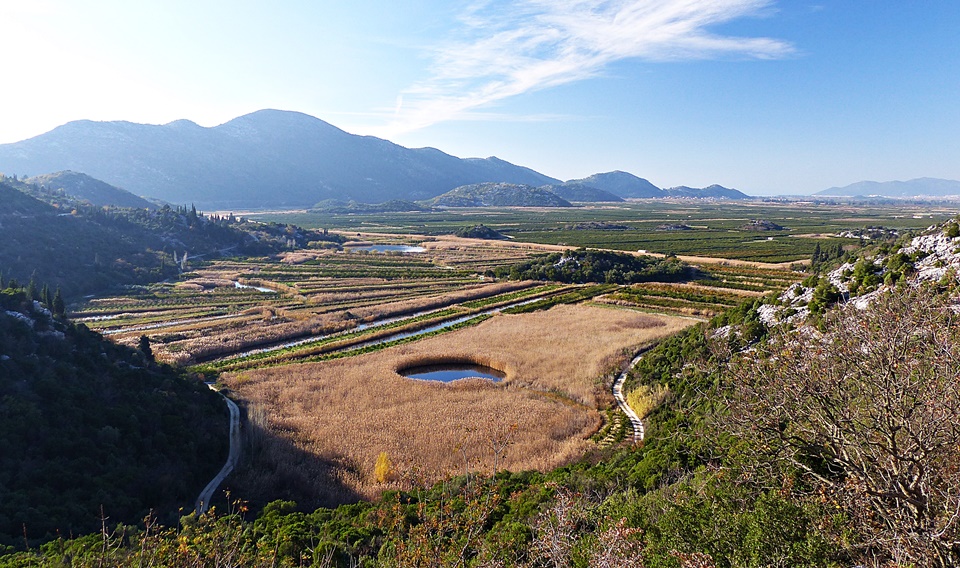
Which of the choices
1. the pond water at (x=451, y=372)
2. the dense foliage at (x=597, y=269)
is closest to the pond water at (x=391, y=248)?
the dense foliage at (x=597, y=269)

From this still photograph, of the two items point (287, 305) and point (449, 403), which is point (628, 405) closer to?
point (449, 403)

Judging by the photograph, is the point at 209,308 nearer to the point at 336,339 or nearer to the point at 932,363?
the point at 336,339

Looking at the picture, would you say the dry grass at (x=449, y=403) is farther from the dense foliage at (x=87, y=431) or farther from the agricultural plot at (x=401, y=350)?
the dense foliage at (x=87, y=431)

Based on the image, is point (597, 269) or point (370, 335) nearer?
point (370, 335)

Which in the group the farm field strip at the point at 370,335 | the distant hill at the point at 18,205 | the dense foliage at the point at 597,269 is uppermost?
the distant hill at the point at 18,205

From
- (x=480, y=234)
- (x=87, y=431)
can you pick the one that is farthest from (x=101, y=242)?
(x=480, y=234)

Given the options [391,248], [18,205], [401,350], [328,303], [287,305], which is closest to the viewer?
[401,350]

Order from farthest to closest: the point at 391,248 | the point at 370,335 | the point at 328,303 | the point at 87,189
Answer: the point at 87,189 < the point at 391,248 < the point at 328,303 < the point at 370,335

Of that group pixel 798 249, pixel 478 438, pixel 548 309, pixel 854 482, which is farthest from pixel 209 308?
pixel 798 249
